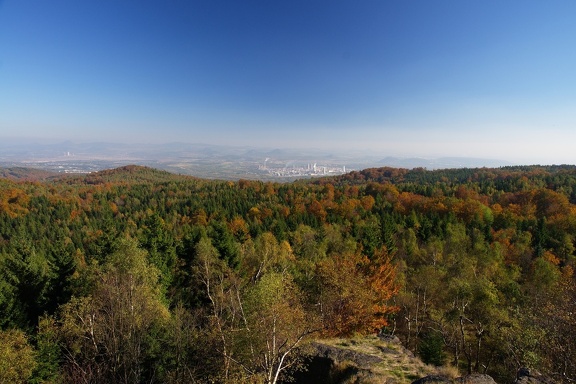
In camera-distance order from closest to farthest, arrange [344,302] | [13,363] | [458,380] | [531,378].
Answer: [458,380] < [531,378] < [13,363] < [344,302]

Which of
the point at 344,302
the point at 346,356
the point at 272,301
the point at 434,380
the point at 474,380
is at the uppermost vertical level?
the point at 272,301

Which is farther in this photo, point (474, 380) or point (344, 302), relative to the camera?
point (344, 302)

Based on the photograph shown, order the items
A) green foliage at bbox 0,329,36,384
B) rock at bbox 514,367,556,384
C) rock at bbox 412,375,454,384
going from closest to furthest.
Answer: rock at bbox 412,375,454,384 < rock at bbox 514,367,556,384 < green foliage at bbox 0,329,36,384

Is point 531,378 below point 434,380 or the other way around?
below

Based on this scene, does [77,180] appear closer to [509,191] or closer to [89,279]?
[89,279]

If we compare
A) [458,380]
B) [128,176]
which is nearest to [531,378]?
[458,380]

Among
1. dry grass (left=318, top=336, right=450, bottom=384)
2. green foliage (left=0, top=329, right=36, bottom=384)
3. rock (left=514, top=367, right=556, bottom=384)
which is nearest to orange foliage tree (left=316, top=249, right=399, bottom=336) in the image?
dry grass (left=318, top=336, right=450, bottom=384)

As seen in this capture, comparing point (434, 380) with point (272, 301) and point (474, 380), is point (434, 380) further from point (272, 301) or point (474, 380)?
point (272, 301)

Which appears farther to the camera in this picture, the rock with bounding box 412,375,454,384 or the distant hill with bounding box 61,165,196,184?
the distant hill with bounding box 61,165,196,184

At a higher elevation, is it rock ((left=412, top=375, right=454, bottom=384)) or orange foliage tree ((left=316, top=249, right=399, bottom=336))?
rock ((left=412, top=375, right=454, bottom=384))

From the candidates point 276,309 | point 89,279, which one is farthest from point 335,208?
point 276,309

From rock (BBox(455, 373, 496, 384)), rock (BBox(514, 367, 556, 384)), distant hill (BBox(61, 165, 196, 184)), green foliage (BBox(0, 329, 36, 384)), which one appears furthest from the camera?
distant hill (BBox(61, 165, 196, 184))

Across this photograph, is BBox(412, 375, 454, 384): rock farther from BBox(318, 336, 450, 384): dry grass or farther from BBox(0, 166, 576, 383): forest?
BBox(0, 166, 576, 383): forest
